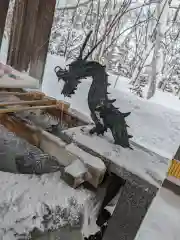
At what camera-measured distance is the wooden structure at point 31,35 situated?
59.4 inches

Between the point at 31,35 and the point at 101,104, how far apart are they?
2.71 ft

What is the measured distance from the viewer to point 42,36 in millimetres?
1532

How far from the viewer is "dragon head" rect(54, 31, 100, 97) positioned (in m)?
1.18

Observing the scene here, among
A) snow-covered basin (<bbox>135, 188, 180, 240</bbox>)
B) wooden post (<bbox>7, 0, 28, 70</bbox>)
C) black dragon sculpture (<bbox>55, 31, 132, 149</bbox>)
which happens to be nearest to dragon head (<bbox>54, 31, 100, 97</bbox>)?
black dragon sculpture (<bbox>55, 31, 132, 149</bbox>)

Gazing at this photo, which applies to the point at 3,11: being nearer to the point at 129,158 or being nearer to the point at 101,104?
the point at 101,104

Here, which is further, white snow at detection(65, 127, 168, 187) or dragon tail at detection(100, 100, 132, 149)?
dragon tail at detection(100, 100, 132, 149)

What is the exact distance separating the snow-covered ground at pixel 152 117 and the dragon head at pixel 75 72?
0.05m

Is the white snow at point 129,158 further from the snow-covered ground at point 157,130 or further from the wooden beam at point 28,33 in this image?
the wooden beam at point 28,33

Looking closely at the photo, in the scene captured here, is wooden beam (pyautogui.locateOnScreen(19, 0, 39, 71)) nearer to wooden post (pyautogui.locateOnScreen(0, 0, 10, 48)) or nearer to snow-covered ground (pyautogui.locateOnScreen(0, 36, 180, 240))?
wooden post (pyautogui.locateOnScreen(0, 0, 10, 48))

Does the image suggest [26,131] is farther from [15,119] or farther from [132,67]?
[132,67]

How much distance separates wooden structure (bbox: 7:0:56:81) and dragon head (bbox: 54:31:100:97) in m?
0.32

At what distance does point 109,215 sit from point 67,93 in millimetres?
676

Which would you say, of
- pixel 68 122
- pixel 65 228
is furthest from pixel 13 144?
pixel 65 228

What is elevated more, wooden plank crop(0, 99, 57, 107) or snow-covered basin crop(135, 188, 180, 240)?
wooden plank crop(0, 99, 57, 107)
